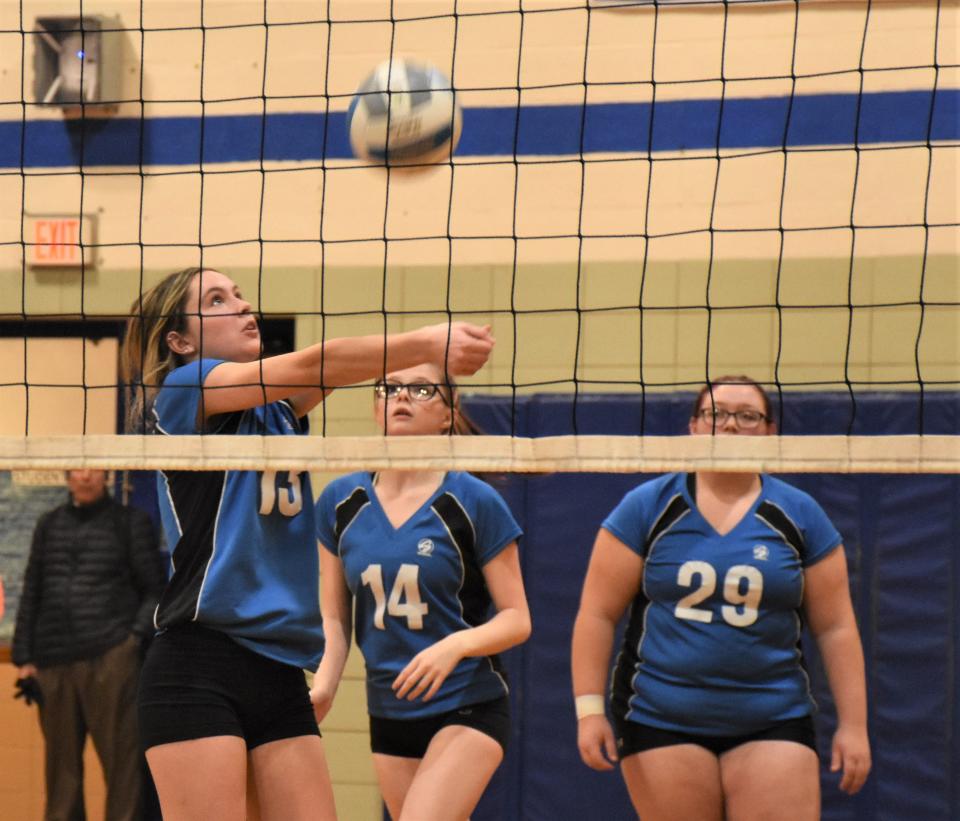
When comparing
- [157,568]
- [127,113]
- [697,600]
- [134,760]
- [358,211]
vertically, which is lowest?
[134,760]

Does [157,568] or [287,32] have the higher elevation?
[287,32]

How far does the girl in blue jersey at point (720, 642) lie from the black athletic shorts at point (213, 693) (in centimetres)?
107

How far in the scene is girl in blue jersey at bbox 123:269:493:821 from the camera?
2922 mm

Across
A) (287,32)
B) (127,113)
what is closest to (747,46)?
(287,32)

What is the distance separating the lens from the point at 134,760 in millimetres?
6188

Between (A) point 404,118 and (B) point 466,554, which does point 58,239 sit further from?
(B) point 466,554

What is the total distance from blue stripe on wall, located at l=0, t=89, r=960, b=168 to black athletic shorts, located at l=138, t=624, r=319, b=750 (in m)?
3.03

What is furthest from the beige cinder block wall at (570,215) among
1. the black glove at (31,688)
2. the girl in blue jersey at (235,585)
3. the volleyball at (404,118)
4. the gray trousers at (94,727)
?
the girl in blue jersey at (235,585)

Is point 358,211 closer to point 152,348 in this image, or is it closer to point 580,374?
point 580,374

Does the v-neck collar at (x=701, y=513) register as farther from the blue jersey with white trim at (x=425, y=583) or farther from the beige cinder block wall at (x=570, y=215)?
the beige cinder block wall at (x=570, y=215)

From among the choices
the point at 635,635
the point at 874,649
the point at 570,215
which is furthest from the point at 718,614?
the point at 570,215

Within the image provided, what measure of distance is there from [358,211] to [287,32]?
0.95m

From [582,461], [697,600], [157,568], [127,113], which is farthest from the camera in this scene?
[127,113]

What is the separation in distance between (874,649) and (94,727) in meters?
3.41
